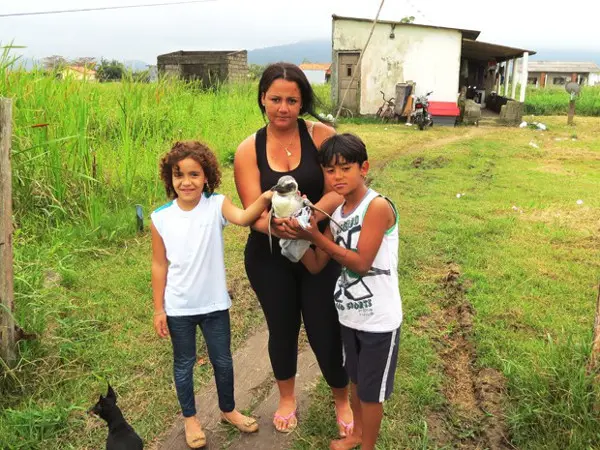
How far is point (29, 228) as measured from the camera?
14.8 feet

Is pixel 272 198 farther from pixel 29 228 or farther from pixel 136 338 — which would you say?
pixel 29 228

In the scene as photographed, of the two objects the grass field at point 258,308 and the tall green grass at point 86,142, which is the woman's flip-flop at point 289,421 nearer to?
the grass field at point 258,308

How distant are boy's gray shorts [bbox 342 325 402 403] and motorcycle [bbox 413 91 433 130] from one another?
13199 mm

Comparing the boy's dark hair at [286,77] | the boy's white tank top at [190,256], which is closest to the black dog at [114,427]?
the boy's white tank top at [190,256]

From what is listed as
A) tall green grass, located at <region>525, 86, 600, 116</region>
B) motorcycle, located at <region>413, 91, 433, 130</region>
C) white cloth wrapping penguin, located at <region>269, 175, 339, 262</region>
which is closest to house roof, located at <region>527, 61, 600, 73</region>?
tall green grass, located at <region>525, 86, 600, 116</region>

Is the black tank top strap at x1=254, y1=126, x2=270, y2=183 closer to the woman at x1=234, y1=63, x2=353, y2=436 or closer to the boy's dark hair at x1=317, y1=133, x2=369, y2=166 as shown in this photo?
the woman at x1=234, y1=63, x2=353, y2=436

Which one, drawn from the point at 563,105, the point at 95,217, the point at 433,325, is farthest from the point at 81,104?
the point at 563,105

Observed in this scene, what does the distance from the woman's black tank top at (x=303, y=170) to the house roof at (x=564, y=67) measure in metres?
52.6

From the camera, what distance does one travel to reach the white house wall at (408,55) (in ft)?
50.4

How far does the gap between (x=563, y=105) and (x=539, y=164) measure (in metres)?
15.0

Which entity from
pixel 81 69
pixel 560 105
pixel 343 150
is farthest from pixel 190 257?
pixel 560 105

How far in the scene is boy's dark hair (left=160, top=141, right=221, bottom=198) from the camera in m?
2.21

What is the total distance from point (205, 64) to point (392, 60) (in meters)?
7.20

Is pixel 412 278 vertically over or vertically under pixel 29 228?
under
